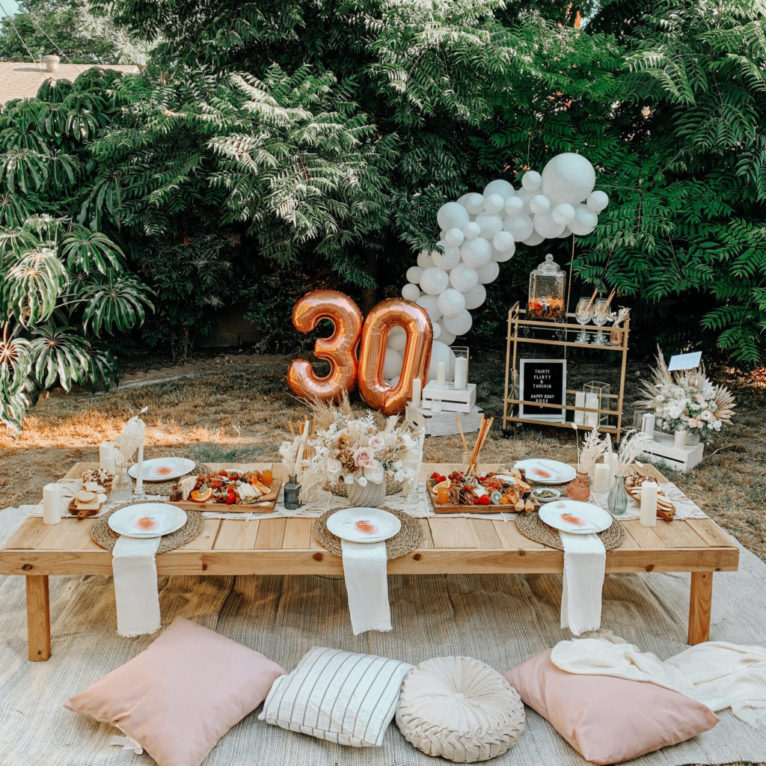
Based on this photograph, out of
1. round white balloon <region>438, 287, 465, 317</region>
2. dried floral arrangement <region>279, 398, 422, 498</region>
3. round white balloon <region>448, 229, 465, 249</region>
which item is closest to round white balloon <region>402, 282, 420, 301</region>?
round white balloon <region>438, 287, 465, 317</region>

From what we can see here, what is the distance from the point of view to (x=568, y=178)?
16.7 feet

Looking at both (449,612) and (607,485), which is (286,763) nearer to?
(449,612)

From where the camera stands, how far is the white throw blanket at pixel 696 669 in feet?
8.08

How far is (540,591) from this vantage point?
10.7ft

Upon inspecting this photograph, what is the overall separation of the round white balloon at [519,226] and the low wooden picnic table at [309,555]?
118 inches

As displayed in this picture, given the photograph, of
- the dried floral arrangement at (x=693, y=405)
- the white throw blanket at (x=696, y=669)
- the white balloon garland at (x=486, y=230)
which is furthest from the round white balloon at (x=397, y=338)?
the white throw blanket at (x=696, y=669)

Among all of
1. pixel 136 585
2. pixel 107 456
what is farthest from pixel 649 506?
pixel 107 456

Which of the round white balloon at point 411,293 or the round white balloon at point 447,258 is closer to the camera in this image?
the round white balloon at point 447,258

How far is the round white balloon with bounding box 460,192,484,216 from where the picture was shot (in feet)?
18.0

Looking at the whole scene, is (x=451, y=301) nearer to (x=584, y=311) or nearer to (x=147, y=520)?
(x=584, y=311)

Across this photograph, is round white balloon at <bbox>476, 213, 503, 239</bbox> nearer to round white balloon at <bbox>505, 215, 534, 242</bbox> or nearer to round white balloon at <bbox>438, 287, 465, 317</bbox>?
round white balloon at <bbox>505, 215, 534, 242</bbox>

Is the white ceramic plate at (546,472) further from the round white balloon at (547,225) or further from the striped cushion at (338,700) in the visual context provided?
the round white balloon at (547,225)

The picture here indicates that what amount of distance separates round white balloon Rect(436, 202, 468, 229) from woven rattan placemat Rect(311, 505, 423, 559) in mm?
3080

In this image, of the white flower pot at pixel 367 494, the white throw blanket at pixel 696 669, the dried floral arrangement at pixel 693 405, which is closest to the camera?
the white throw blanket at pixel 696 669
